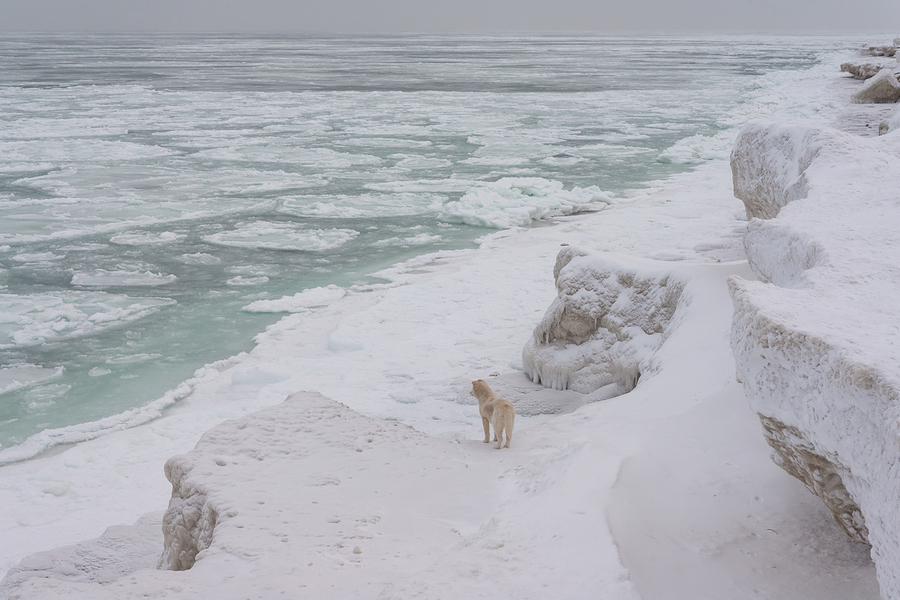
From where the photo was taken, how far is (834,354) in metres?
2.34

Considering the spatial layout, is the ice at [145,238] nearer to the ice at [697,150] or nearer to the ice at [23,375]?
the ice at [23,375]

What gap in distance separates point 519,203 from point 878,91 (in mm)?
16633

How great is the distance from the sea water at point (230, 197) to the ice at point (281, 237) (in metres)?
0.05

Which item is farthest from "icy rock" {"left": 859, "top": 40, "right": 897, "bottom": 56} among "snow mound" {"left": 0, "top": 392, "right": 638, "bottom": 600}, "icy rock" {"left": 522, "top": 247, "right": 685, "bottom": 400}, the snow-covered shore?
"snow mound" {"left": 0, "top": 392, "right": 638, "bottom": 600}

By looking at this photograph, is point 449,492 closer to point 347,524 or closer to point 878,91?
point 347,524

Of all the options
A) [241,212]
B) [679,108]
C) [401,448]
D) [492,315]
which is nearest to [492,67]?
[679,108]

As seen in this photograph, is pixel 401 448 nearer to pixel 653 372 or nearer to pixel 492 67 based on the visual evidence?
pixel 653 372

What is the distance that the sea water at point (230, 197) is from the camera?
702 centimetres

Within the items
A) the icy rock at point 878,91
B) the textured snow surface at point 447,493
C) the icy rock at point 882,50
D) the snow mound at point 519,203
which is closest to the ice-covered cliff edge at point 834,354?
the textured snow surface at point 447,493

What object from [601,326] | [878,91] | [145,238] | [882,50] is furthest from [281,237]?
[882,50]

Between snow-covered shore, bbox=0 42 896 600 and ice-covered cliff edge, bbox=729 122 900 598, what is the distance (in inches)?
18.2

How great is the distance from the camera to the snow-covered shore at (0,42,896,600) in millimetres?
2682

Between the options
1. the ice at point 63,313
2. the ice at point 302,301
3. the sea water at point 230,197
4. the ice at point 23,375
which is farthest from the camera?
the ice at point 302,301

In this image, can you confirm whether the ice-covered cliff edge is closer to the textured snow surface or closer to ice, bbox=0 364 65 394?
the textured snow surface
